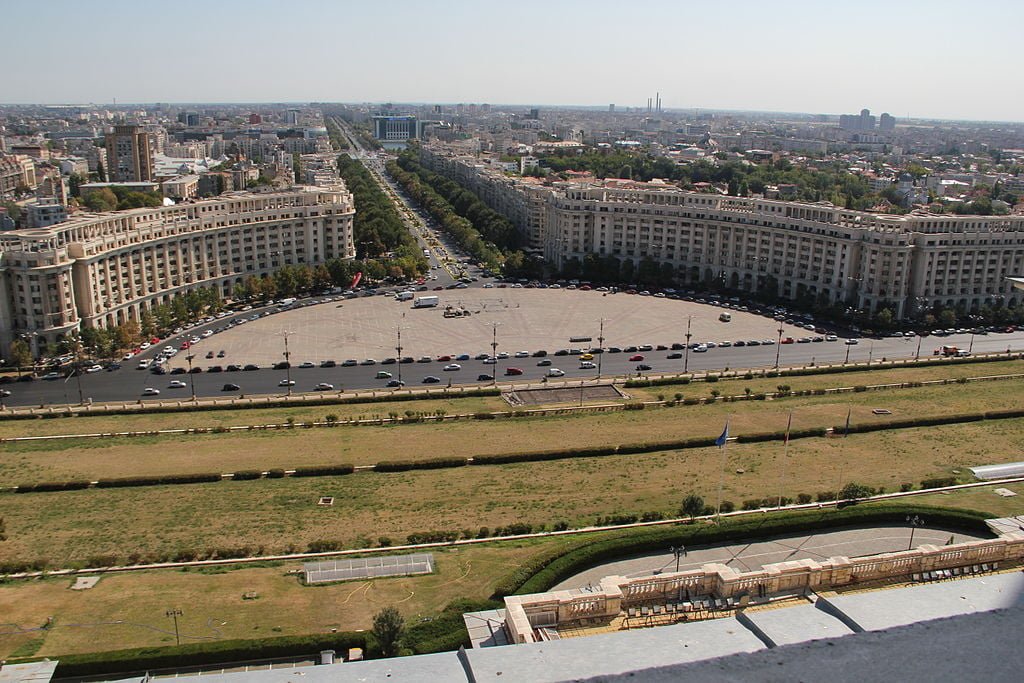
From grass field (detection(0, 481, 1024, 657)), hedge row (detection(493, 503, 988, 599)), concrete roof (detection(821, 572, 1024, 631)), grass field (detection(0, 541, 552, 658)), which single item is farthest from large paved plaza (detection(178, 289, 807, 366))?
concrete roof (detection(821, 572, 1024, 631))

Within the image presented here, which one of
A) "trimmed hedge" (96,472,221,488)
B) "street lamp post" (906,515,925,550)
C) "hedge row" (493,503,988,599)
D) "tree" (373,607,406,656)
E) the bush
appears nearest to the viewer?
"tree" (373,607,406,656)

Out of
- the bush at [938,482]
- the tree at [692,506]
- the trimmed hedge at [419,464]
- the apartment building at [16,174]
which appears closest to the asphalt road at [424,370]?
the trimmed hedge at [419,464]

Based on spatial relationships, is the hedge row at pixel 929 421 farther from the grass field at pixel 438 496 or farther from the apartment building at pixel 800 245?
the apartment building at pixel 800 245

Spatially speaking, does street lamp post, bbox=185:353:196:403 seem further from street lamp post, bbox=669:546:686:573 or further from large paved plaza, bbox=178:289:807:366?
street lamp post, bbox=669:546:686:573

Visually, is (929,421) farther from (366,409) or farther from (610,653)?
(610,653)

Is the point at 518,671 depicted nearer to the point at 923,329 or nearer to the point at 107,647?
the point at 107,647

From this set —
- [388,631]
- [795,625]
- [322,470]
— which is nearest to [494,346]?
[322,470]
